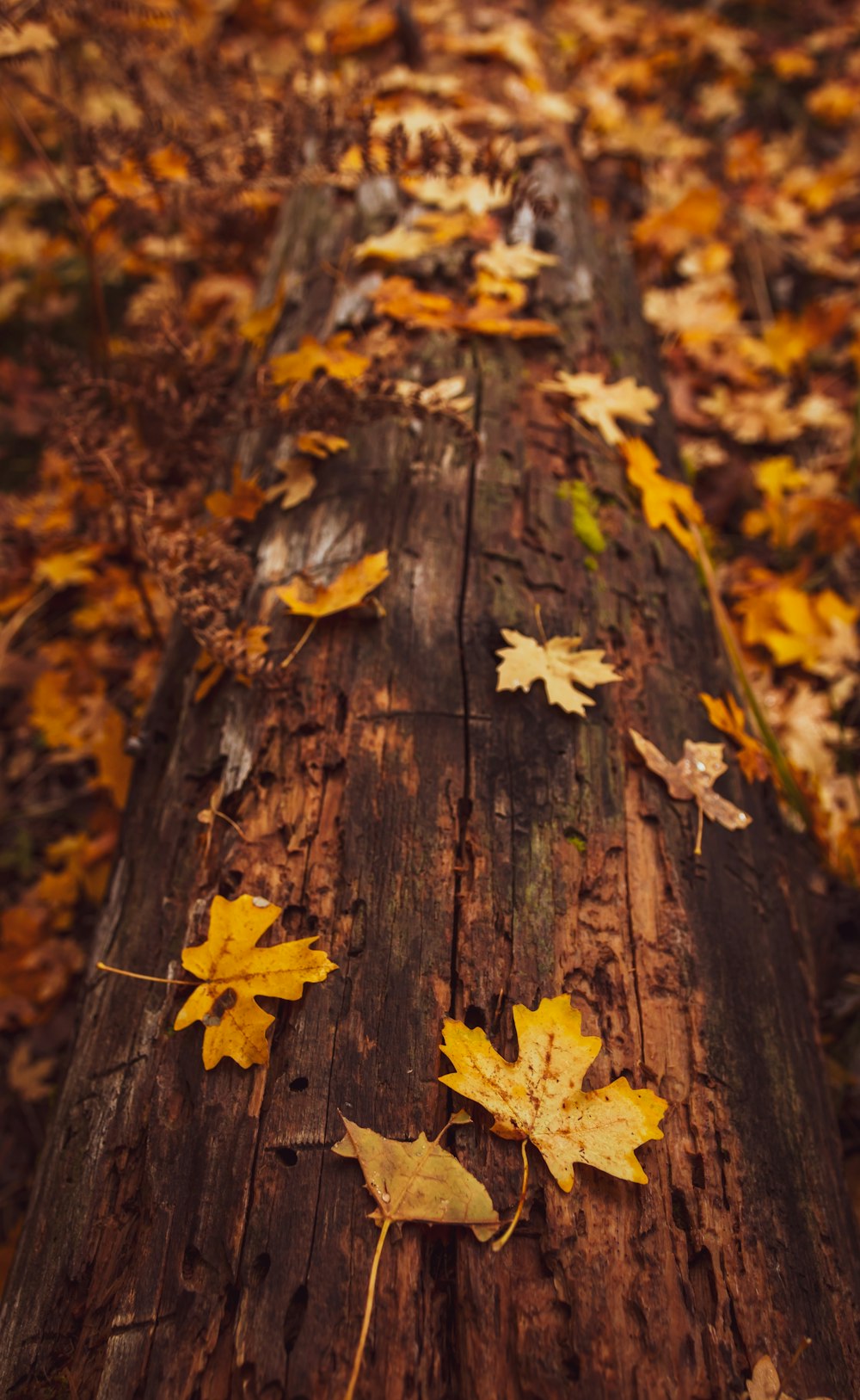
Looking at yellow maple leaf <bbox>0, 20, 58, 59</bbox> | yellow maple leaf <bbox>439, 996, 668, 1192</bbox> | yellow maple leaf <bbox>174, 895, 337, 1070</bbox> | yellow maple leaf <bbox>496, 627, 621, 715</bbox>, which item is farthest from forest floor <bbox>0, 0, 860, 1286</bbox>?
yellow maple leaf <bbox>439, 996, 668, 1192</bbox>

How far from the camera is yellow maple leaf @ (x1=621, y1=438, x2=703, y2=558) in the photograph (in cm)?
201

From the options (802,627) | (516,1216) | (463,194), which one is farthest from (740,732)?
(463,194)

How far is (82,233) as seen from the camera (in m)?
2.21

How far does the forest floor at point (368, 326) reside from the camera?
194 centimetres

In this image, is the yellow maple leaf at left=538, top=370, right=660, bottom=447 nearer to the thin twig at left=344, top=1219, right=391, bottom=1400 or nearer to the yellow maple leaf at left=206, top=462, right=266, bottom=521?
the yellow maple leaf at left=206, top=462, right=266, bottom=521

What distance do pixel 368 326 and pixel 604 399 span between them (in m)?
0.73

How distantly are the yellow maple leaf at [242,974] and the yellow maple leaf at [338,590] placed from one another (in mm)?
625

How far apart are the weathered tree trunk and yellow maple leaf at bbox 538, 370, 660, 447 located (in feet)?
0.87

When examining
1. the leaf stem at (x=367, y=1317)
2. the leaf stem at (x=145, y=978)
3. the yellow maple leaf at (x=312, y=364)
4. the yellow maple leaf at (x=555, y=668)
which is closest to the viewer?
the leaf stem at (x=367, y=1317)

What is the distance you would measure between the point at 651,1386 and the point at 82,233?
113 inches

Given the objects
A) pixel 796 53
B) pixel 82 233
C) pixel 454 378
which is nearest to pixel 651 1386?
pixel 454 378

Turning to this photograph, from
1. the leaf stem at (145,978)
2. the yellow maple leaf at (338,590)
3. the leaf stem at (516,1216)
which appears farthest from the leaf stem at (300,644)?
the leaf stem at (516,1216)

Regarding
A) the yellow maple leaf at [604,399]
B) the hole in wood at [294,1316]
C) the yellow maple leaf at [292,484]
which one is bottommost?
the hole in wood at [294,1316]

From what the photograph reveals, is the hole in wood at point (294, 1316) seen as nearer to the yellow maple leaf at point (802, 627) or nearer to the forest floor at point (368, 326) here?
the forest floor at point (368, 326)
